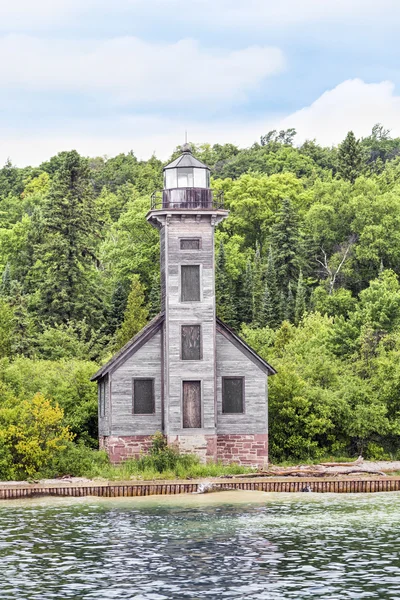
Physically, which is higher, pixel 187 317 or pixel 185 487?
pixel 187 317

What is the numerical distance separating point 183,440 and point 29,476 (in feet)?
20.6

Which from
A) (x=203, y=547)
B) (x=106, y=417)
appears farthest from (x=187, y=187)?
(x=203, y=547)

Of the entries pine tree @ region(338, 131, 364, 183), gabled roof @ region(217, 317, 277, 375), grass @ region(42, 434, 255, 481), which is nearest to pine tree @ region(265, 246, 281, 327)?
pine tree @ region(338, 131, 364, 183)

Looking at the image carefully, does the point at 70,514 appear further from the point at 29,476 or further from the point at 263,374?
the point at 263,374

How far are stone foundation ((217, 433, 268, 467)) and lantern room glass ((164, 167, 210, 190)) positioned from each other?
10.4 meters

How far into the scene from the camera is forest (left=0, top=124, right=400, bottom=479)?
5025cm

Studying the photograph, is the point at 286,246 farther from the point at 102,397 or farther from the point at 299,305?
the point at 102,397

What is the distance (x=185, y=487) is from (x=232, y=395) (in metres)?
6.39

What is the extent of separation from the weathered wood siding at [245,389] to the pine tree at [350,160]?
72.7 m

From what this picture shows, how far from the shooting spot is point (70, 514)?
123ft

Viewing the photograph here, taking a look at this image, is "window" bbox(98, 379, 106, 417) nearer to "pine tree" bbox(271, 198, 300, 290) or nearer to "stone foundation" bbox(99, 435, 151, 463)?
"stone foundation" bbox(99, 435, 151, 463)

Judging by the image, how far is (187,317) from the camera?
47.3m

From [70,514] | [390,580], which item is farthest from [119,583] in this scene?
[70,514]

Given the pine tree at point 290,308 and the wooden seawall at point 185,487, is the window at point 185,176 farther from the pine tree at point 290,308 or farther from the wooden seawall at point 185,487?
the pine tree at point 290,308
